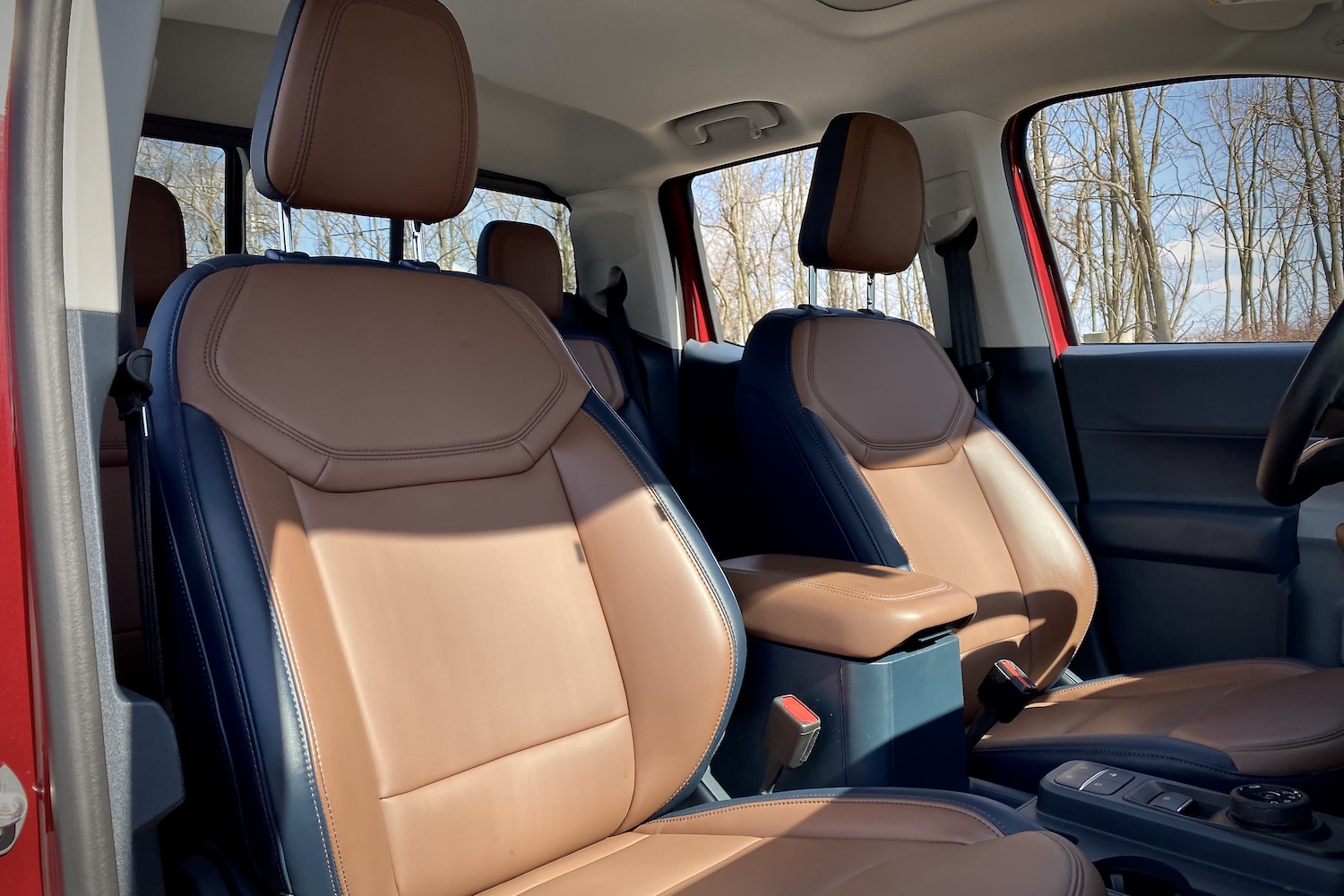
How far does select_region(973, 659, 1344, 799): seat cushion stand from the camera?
4.71 ft

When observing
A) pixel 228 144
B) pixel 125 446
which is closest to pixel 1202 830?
pixel 125 446

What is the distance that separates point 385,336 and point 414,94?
0.31 meters

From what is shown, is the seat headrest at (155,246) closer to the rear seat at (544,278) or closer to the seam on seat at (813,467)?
the rear seat at (544,278)

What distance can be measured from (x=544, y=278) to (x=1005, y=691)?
190 centimetres

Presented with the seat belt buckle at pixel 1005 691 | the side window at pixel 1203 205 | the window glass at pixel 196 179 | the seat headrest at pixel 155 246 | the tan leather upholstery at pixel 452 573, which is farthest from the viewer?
the window glass at pixel 196 179

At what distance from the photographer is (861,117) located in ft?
6.94

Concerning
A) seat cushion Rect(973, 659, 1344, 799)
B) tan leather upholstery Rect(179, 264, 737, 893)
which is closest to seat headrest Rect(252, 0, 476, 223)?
tan leather upholstery Rect(179, 264, 737, 893)

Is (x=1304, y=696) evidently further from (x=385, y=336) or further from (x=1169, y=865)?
(x=385, y=336)

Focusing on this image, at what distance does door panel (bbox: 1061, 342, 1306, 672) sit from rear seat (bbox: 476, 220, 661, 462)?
1.25 meters

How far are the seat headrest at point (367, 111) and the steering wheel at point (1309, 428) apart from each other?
108 centimetres

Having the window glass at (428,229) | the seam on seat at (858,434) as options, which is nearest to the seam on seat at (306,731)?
the window glass at (428,229)

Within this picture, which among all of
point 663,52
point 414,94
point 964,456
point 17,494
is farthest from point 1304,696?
point 663,52

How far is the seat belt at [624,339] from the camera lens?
3.62m

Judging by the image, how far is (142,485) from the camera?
104 centimetres
